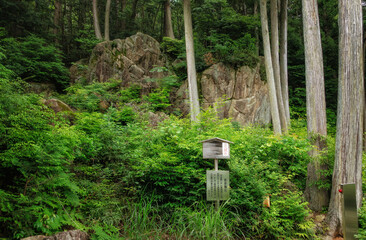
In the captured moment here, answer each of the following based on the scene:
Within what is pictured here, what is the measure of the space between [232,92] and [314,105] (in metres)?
6.96

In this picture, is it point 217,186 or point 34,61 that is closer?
point 217,186

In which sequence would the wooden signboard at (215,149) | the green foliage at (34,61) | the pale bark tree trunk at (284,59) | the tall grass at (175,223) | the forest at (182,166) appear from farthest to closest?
the pale bark tree trunk at (284,59) < the green foliage at (34,61) < the wooden signboard at (215,149) < the tall grass at (175,223) < the forest at (182,166)

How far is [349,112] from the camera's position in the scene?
5.11 meters

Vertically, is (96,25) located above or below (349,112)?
above

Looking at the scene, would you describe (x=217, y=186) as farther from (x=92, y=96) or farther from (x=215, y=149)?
(x=92, y=96)

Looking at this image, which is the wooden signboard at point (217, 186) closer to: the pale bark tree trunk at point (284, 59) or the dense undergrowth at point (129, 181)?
the dense undergrowth at point (129, 181)

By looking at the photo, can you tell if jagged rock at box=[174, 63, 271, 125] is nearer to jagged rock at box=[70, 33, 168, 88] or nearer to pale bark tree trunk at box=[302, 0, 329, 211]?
jagged rock at box=[70, 33, 168, 88]

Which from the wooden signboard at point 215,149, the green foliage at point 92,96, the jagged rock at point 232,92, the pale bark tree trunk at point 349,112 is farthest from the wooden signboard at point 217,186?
the jagged rock at point 232,92

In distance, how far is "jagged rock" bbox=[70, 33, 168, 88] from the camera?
13664 mm

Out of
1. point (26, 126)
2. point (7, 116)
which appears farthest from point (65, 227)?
point (7, 116)

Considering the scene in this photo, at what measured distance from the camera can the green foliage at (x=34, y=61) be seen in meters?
11.2

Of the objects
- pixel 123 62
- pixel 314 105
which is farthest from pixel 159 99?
pixel 314 105

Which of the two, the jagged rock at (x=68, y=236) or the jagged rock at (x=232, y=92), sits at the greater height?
the jagged rock at (x=232, y=92)

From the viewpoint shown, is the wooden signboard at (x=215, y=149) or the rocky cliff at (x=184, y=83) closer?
the wooden signboard at (x=215, y=149)
